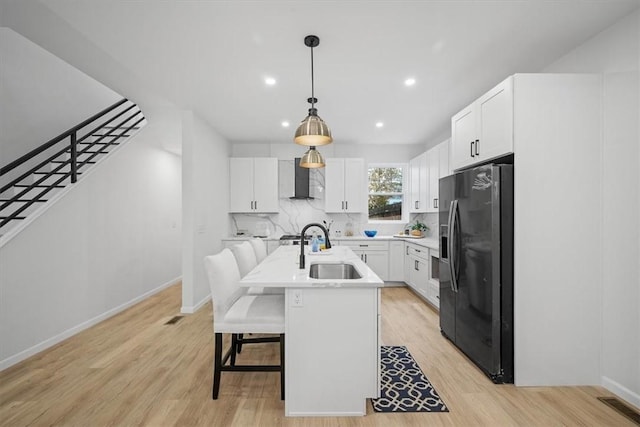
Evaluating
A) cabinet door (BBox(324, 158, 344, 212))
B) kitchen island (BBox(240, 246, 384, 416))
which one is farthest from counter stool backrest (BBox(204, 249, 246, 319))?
cabinet door (BBox(324, 158, 344, 212))

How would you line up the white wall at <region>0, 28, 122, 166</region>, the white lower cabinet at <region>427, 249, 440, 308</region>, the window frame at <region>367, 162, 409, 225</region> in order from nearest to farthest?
1. the white wall at <region>0, 28, 122, 166</region>
2. the white lower cabinet at <region>427, 249, 440, 308</region>
3. the window frame at <region>367, 162, 409, 225</region>

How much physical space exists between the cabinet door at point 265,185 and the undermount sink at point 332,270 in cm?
284

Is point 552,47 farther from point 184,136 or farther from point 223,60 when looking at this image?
point 184,136

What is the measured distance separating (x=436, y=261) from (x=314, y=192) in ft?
8.51

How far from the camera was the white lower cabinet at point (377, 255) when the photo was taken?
507 cm

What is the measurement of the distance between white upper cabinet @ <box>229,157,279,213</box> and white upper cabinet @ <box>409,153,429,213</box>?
2.47 metres

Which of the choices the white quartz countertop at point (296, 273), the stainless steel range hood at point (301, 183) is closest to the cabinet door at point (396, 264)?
the stainless steel range hood at point (301, 183)

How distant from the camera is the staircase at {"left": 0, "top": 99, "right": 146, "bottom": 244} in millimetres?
2838

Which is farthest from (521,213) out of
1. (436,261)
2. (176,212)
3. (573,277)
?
(176,212)

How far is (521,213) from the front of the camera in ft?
7.32

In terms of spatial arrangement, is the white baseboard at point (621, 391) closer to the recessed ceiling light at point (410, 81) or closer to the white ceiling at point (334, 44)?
the white ceiling at point (334, 44)

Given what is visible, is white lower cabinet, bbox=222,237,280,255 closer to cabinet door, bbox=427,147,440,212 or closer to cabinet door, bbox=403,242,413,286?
cabinet door, bbox=403,242,413,286

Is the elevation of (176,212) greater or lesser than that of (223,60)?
lesser

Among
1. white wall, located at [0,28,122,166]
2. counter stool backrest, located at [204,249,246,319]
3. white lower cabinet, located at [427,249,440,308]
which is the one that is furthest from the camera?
white lower cabinet, located at [427,249,440,308]
